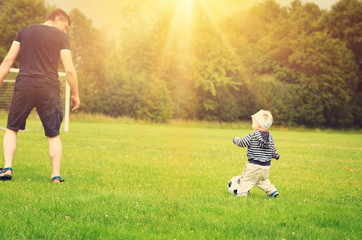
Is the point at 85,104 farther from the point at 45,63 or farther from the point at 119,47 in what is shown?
the point at 45,63

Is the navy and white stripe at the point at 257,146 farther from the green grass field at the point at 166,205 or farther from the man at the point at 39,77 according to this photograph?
the man at the point at 39,77

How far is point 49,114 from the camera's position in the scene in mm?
5527

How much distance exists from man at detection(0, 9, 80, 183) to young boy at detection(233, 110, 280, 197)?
2793mm

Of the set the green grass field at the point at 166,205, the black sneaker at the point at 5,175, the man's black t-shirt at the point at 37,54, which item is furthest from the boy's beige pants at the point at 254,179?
the black sneaker at the point at 5,175

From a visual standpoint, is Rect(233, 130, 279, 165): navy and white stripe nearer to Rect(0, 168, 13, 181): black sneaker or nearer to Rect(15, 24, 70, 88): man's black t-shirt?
Rect(15, 24, 70, 88): man's black t-shirt

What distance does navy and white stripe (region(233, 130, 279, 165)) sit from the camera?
17.1ft

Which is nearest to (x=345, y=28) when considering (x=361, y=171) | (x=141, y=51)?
(x=141, y=51)

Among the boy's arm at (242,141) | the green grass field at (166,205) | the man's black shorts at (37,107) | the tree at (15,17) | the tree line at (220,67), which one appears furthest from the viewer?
the tree line at (220,67)

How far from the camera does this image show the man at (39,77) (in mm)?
5469

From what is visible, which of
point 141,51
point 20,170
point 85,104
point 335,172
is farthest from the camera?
point 141,51

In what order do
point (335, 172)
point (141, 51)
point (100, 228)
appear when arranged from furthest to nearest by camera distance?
1. point (141, 51)
2. point (335, 172)
3. point (100, 228)

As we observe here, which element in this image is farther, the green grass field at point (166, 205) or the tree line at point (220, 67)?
the tree line at point (220, 67)

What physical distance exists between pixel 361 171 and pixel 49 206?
7752mm

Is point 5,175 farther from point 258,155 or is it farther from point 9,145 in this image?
point 258,155
